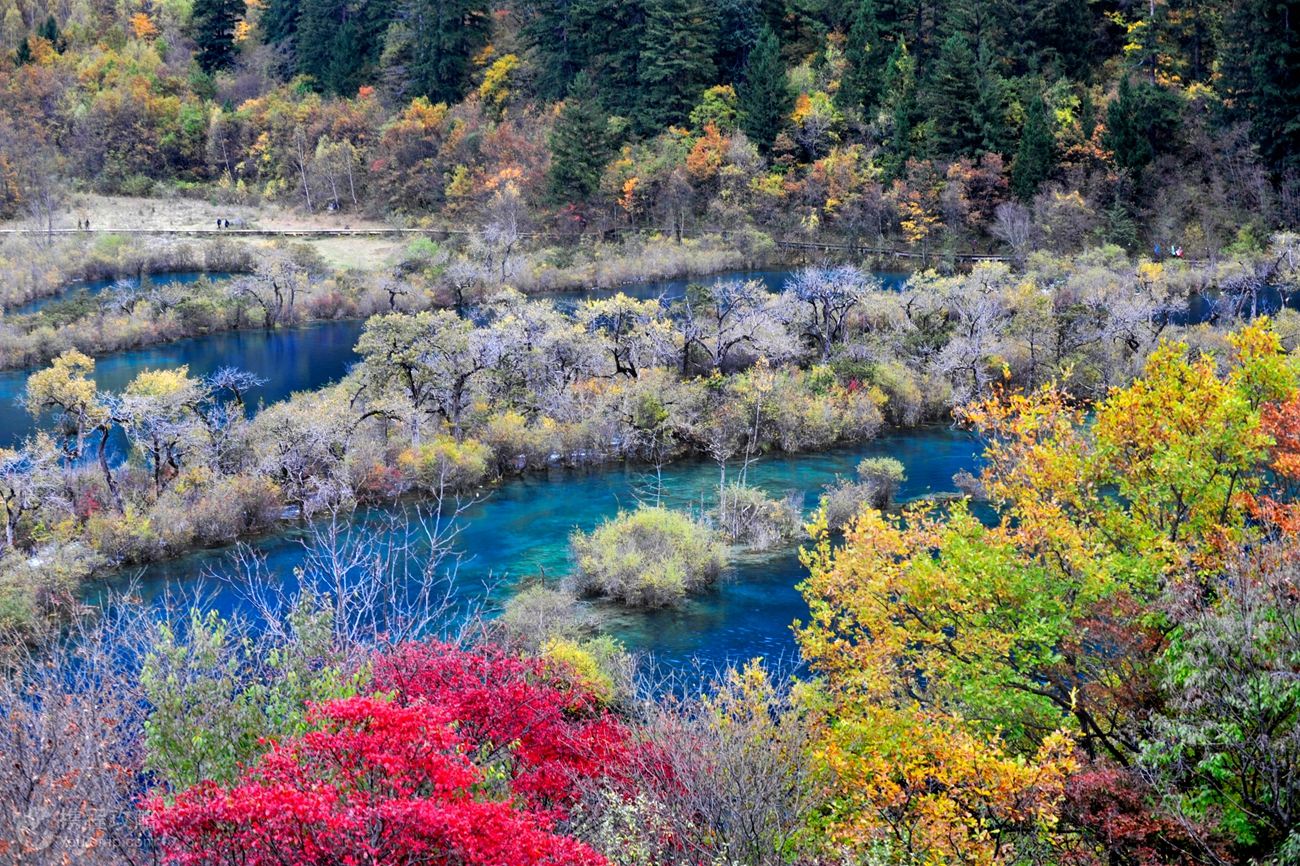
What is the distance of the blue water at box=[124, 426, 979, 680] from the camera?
27222mm

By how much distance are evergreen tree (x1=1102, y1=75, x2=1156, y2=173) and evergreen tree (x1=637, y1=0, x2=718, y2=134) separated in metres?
29.7

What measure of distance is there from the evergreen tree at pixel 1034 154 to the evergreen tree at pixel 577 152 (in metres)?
29.6

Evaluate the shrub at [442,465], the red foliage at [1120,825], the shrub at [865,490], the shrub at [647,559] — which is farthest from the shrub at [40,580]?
the red foliage at [1120,825]

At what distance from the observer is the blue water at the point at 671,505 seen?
2722 cm

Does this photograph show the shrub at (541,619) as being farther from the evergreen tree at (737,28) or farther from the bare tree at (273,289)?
the evergreen tree at (737,28)

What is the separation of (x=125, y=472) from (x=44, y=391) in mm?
3532

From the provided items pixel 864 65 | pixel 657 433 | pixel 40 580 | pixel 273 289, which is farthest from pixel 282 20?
pixel 40 580

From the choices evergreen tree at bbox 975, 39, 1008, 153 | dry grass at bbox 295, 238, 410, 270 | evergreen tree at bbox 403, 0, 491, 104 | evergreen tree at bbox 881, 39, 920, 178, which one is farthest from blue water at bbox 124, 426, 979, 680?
evergreen tree at bbox 403, 0, 491, 104

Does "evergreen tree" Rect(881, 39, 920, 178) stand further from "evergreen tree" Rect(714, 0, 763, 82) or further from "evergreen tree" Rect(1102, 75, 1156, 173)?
"evergreen tree" Rect(1102, 75, 1156, 173)

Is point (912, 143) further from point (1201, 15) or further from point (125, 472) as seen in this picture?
point (125, 472)

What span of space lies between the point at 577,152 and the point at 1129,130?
37.1 meters

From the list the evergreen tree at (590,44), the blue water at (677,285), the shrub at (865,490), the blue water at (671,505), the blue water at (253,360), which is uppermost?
the evergreen tree at (590,44)

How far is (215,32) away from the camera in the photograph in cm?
10912

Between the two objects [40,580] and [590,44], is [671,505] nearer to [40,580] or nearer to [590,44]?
[40,580]
